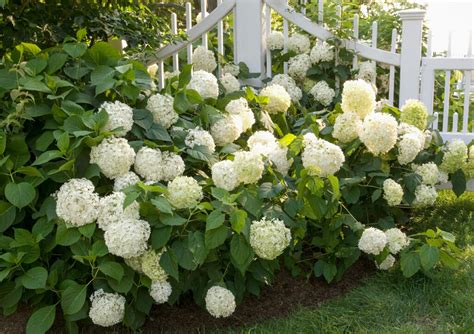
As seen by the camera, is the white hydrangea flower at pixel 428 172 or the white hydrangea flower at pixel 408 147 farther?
the white hydrangea flower at pixel 428 172

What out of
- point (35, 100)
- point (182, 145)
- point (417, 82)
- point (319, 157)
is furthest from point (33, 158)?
point (417, 82)

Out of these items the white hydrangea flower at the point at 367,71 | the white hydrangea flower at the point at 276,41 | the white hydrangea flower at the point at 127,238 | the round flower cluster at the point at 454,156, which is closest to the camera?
the white hydrangea flower at the point at 127,238

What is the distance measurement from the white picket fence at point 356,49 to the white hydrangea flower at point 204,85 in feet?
3.61

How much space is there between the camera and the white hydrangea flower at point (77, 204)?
281 cm

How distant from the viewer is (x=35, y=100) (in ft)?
10.5

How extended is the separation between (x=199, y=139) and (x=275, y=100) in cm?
91

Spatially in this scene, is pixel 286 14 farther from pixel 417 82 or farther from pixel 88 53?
pixel 88 53

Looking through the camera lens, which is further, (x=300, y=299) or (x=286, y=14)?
(x=286, y=14)

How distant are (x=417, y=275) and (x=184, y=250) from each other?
137 centimetres

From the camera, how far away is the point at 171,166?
10.2 feet

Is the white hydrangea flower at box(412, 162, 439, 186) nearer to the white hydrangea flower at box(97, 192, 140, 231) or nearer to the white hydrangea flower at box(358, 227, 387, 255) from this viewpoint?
the white hydrangea flower at box(358, 227, 387, 255)

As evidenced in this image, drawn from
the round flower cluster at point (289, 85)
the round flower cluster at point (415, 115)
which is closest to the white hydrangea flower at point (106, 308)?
the round flower cluster at point (415, 115)

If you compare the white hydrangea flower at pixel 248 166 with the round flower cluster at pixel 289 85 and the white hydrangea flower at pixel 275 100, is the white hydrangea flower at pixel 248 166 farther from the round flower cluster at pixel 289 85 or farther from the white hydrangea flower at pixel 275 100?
the round flower cluster at pixel 289 85

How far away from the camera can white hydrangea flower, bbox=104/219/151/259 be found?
9.00 feet
